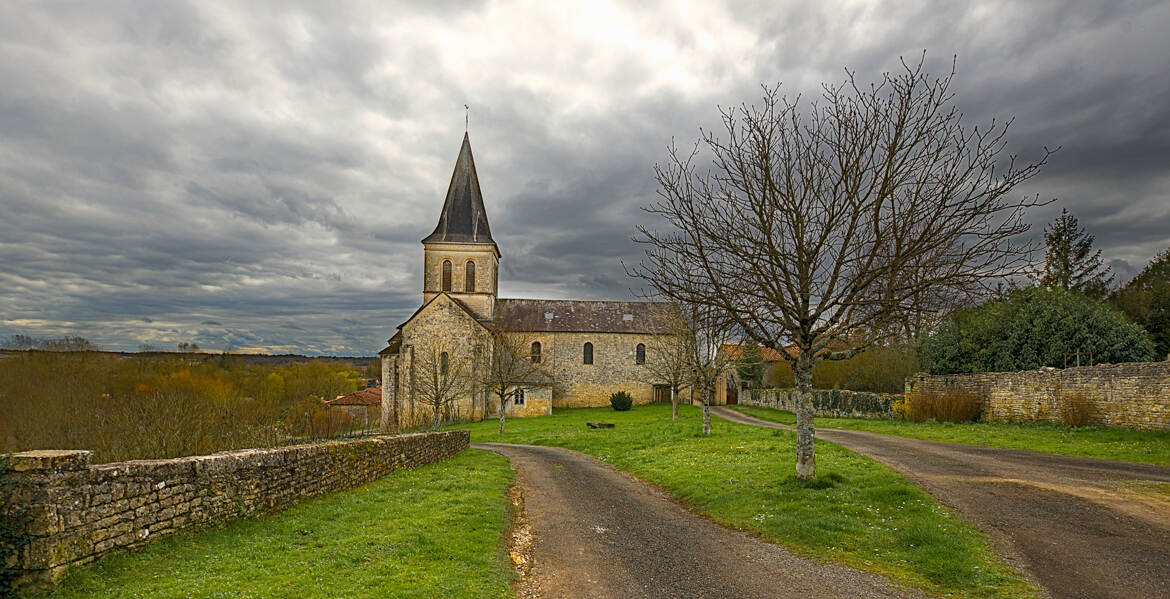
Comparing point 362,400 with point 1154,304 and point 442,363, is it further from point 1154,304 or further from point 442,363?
point 1154,304

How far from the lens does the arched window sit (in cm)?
4872

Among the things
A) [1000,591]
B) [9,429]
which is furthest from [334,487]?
[9,429]

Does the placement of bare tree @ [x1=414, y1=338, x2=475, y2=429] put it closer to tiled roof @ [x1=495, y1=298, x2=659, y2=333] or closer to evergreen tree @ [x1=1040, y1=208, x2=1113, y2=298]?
tiled roof @ [x1=495, y1=298, x2=659, y2=333]

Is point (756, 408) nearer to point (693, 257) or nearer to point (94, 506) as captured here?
point (693, 257)

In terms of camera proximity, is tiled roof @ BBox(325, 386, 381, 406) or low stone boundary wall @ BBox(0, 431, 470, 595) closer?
low stone boundary wall @ BBox(0, 431, 470, 595)

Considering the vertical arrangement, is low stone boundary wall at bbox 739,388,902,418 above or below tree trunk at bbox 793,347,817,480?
below

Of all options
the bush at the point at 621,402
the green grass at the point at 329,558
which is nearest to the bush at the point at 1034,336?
the green grass at the point at 329,558

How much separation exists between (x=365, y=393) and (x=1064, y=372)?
52.2 metres

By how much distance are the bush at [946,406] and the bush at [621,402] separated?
23714 mm

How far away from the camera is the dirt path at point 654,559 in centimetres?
668

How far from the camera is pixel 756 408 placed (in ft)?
151

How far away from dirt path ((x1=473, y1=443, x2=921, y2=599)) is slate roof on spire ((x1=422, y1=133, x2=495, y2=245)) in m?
37.4

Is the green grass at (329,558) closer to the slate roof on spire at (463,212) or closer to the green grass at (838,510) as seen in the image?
the green grass at (838,510)

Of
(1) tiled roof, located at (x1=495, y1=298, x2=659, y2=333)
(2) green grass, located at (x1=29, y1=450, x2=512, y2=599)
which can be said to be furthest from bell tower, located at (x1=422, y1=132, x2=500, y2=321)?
(2) green grass, located at (x1=29, y1=450, x2=512, y2=599)
